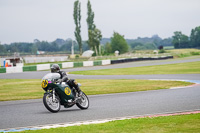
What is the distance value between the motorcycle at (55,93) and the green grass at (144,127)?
2636mm

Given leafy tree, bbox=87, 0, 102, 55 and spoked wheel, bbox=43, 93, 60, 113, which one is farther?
leafy tree, bbox=87, 0, 102, 55

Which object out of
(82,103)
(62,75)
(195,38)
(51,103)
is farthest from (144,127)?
(195,38)

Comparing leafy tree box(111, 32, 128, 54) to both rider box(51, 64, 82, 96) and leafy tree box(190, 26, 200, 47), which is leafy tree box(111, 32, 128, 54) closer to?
leafy tree box(190, 26, 200, 47)

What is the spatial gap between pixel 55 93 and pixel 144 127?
153 inches

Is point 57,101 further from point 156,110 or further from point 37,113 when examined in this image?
point 156,110

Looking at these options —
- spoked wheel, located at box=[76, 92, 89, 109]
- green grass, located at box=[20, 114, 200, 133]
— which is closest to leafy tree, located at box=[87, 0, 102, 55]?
spoked wheel, located at box=[76, 92, 89, 109]

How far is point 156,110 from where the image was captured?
11.1 metres

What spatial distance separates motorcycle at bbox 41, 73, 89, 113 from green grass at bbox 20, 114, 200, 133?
264 cm

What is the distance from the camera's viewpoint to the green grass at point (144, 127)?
7.36 metres

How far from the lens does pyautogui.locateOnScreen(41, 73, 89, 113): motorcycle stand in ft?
34.9

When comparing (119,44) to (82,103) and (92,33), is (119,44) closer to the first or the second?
(92,33)

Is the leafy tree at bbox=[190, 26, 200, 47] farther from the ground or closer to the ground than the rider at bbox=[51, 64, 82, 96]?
farther from the ground

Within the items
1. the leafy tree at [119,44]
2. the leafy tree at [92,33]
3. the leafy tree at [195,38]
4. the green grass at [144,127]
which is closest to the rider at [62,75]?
the green grass at [144,127]

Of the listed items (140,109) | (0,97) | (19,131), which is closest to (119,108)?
(140,109)
